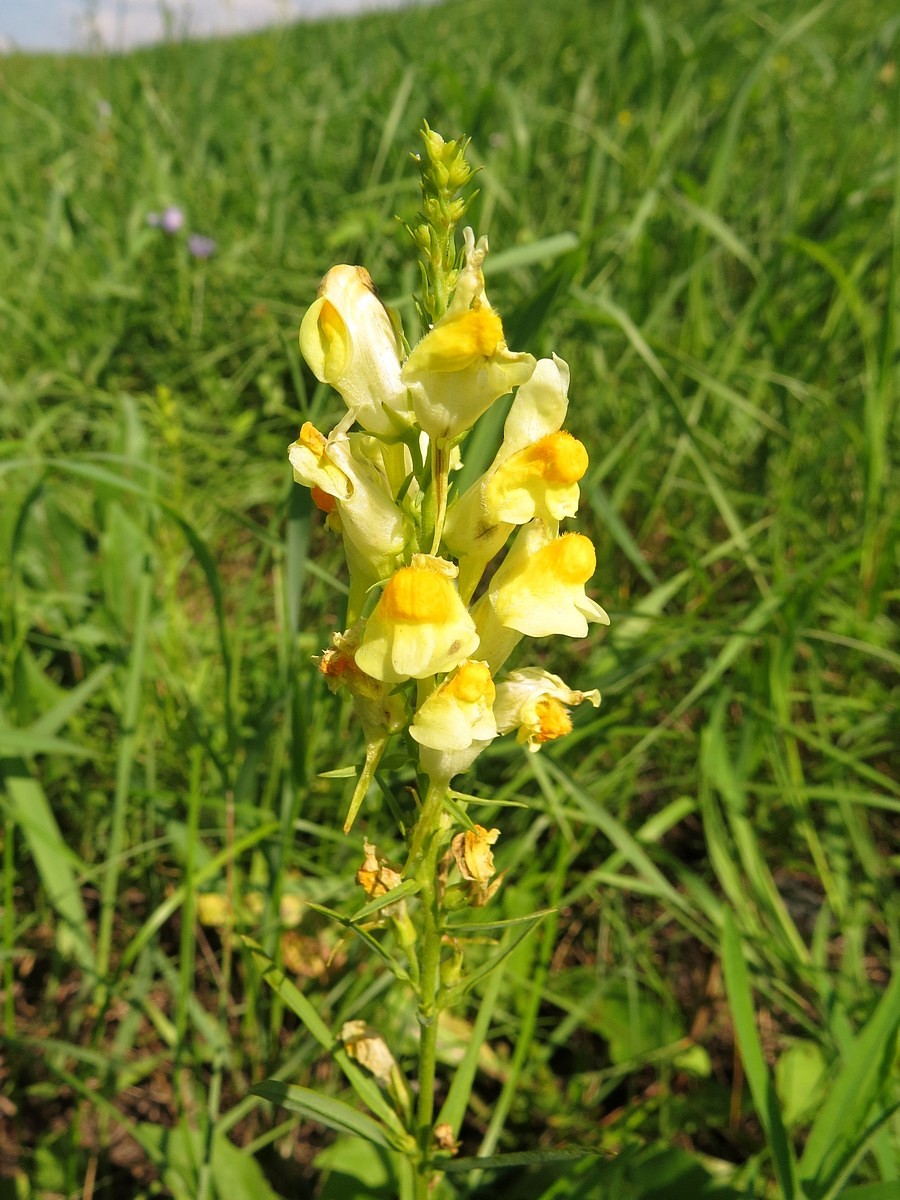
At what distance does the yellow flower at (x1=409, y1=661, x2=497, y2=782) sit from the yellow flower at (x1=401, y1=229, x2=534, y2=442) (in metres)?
0.24

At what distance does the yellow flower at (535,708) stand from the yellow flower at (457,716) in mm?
121

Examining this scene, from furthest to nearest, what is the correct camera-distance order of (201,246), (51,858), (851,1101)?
(201,246), (51,858), (851,1101)

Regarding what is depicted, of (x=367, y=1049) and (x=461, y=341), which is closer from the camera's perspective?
(x=461, y=341)

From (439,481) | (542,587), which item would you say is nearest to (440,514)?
(439,481)

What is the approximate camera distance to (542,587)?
98 centimetres

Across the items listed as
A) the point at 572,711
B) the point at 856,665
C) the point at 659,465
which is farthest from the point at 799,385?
the point at 572,711

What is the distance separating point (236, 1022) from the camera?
160cm

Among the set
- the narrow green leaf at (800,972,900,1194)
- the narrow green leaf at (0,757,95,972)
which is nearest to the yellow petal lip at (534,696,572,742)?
the narrow green leaf at (800,972,900,1194)

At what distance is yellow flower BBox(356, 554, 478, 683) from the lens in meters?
0.87

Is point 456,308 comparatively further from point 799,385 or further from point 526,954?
point 799,385

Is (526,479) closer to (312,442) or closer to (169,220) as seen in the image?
(312,442)

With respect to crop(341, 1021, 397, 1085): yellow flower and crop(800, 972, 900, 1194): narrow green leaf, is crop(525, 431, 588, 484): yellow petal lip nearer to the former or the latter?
crop(341, 1021, 397, 1085): yellow flower

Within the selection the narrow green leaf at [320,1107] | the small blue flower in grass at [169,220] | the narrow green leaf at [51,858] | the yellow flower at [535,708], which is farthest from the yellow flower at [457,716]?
the small blue flower in grass at [169,220]

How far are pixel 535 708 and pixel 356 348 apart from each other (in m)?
0.43
